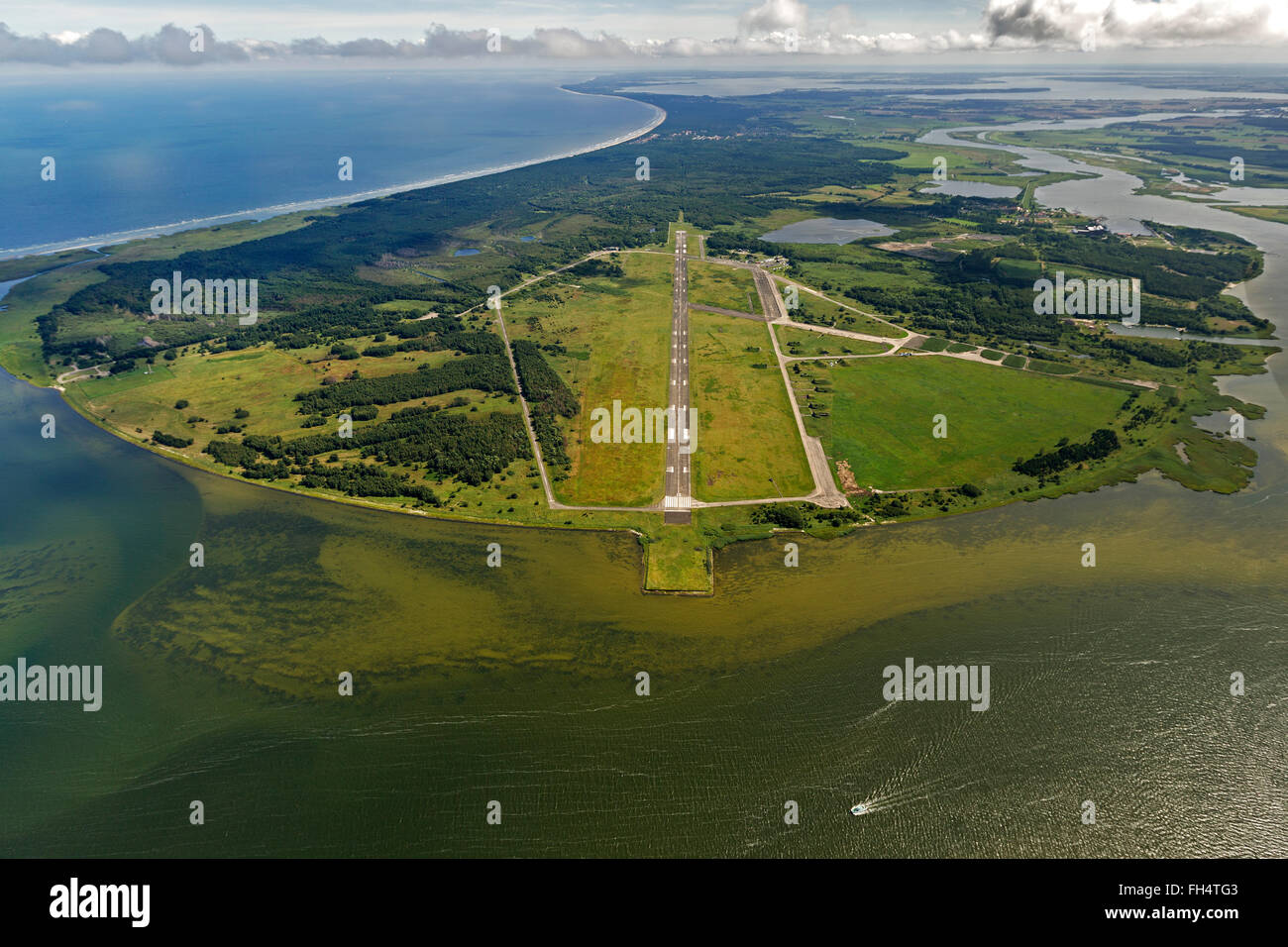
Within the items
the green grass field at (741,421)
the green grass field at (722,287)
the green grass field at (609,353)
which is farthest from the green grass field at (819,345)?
the green grass field at (609,353)

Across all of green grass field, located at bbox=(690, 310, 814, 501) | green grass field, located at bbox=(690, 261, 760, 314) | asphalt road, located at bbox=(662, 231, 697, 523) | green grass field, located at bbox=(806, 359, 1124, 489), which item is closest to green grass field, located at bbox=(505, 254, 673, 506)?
asphalt road, located at bbox=(662, 231, 697, 523)

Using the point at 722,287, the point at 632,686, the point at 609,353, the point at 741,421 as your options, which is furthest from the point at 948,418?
the point at 722,287

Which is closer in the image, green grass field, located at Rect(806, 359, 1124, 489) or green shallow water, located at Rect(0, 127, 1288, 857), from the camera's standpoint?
green shallow water, located at Rect(0, 127, 1288, 857)

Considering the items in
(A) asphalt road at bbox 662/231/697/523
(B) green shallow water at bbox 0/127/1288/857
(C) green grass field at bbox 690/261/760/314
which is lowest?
(B) green shallow water at bbox 0/127/1288/857

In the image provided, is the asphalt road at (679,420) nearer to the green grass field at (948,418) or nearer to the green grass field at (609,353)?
the green grass field at (609,353)

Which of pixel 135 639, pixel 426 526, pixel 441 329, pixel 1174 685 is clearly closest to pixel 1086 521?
pixel 1174 685

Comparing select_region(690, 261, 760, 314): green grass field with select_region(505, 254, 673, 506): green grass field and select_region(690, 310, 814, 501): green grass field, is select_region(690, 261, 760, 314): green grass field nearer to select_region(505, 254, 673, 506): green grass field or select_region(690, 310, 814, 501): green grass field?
select_region(505, 254, 673, 506): green grass field
